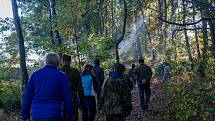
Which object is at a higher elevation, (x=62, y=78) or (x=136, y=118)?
(x=62, y=78)

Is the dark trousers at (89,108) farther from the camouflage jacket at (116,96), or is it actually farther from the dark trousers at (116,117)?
the camouflage jacket at (116,96)

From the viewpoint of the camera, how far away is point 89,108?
38.3ft

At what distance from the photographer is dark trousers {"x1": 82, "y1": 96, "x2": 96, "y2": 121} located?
38.0ft

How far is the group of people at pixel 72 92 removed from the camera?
671cm

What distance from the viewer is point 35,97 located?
675 cm

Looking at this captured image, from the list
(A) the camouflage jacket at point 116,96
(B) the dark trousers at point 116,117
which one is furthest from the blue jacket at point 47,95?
(B) the dark trousers at point 116,117

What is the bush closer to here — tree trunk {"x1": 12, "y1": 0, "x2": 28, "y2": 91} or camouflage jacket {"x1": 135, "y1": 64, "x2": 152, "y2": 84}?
camouflage jacket {"x1": 135, "y1": 64, "x2": 152, "y2": 84}

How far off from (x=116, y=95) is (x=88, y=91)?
2.16 metres

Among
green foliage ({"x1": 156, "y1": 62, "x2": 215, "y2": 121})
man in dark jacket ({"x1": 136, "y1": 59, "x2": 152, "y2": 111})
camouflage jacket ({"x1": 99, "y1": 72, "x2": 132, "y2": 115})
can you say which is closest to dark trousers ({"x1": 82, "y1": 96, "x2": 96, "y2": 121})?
camouflage jacket ({"x1": 99, "y1": 72, "x2": 132, "y2": 115})

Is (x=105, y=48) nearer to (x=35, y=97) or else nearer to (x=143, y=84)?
(x=143, y=84)

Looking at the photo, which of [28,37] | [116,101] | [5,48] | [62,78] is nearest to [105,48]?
[5,48]

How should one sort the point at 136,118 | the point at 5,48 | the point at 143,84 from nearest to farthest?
the point at 136,118 → the point at 143,84 → the point at 5,48

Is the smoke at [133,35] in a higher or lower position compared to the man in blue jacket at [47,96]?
higher

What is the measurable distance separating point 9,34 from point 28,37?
5.31 meters
